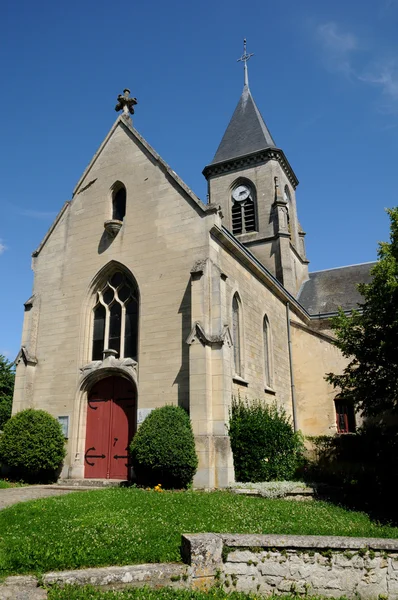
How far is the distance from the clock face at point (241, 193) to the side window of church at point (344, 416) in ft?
50.9

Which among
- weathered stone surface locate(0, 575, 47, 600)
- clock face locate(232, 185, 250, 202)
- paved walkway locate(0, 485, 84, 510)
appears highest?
clock face locate(232, 185, 250, 202)

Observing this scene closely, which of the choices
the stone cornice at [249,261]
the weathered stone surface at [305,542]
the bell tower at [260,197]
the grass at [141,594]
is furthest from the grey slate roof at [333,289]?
the grass at [141,594]

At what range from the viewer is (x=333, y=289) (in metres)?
28.9

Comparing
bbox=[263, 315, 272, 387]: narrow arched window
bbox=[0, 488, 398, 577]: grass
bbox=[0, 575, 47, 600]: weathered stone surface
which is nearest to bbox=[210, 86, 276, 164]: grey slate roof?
bbox=[263, 315, 272, 387]: narrow arched window

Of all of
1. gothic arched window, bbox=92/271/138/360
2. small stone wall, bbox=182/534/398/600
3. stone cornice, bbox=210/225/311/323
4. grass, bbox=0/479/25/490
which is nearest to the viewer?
small stone wall, bbox=182/534/398/600

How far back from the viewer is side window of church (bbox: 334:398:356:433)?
20672mm

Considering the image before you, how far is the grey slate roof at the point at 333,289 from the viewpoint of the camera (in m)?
27.2

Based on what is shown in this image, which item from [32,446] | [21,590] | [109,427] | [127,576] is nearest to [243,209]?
[109,427]

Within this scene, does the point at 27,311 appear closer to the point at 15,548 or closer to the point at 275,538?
the point at 15,548

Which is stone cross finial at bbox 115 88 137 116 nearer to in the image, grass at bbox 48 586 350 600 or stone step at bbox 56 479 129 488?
stone step at bbox 56 479 129 488

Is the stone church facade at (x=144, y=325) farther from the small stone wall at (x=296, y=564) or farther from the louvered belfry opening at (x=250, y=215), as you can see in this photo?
the louvered belfry opening at (x=250, y=215)

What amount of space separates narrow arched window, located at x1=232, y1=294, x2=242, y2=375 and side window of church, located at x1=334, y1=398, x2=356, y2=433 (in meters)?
6.95

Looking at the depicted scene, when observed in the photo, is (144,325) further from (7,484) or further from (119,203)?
(7,484)

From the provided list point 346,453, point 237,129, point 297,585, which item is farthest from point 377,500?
point 237,129
